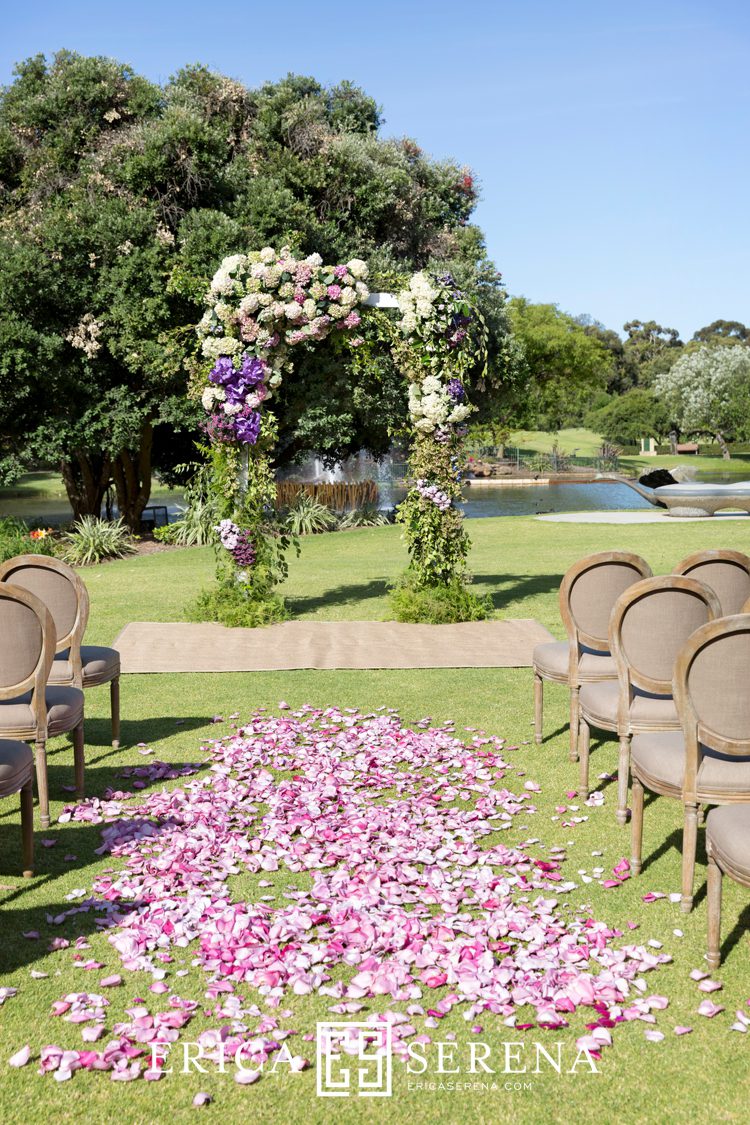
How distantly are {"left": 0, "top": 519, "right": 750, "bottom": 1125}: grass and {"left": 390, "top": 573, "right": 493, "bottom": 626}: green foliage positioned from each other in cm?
209

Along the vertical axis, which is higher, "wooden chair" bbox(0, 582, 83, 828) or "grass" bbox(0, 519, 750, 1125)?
"wooden chair" bbox(0, 582, 83, 828)

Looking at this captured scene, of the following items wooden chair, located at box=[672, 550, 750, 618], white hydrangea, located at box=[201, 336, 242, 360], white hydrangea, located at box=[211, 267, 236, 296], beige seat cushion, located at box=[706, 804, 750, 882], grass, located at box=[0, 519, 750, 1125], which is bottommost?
grass, located at box=[0, 519, 750, 1125]

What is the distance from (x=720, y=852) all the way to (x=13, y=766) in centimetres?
250

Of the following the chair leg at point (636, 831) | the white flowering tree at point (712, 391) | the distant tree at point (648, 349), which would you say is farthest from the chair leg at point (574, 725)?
the distant tree at point (648, 349)

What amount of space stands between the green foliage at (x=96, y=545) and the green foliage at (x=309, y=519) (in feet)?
12.3

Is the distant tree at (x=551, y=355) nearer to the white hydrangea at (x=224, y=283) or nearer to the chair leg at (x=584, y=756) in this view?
the white hydrangea at (x=224, y=283)

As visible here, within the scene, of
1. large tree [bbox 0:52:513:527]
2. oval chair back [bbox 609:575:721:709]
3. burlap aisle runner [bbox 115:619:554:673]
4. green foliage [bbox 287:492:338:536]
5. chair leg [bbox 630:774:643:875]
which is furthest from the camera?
green foliage [bbox 287:492:338:536]

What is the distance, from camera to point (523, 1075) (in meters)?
2.73

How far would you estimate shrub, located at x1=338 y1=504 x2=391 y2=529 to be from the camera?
22.3m

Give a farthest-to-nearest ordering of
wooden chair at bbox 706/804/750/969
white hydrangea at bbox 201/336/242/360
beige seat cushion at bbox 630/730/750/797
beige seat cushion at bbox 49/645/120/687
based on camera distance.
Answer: white hydrangea at bbox 201/336/242/360 < beige seat cushion at bbox 49/645/120/687 < beige seat cushion at bbox 630/730/750/797 < wooden chair at bbox 706/804/750/969

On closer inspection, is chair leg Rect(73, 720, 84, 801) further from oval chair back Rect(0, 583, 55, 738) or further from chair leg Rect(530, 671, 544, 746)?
chair leg Rect(530, 671, 544, 746)

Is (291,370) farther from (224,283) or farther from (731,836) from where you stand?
(731,836)

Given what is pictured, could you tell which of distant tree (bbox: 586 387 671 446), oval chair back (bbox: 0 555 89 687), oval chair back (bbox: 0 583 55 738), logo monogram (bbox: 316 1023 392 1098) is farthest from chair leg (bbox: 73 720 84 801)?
distant tree (bbox: 586 387 671 446)

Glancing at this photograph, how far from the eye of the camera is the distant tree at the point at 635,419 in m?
67.5
